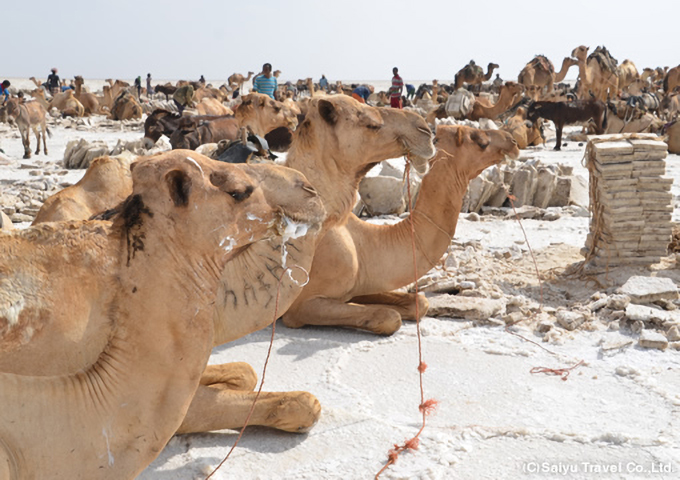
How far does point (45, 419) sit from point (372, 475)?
208 centimetres

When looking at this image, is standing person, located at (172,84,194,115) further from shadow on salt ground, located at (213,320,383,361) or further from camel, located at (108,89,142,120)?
shadow on salt ground, located at (213,320,383,361)

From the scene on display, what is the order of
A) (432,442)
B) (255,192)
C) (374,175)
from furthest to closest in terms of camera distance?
(374,175)
(432,442)
(255,192)

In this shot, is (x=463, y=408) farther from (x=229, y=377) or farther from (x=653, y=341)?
(x=653, y=341)

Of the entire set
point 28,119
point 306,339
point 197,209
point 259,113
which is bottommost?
point 306,339

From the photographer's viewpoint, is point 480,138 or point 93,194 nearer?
point 93,194

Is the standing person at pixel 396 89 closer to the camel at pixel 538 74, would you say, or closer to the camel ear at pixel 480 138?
the camel at pixel 538 74

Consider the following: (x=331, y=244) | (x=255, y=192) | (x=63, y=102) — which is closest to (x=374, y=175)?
(x=331, y=244)

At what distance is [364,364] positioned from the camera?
211 inches

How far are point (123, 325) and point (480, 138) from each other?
15.4ft

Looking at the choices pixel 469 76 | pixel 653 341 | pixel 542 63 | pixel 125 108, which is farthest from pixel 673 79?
pixel 653 341

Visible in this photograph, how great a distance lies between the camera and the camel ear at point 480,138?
6352 millimetres

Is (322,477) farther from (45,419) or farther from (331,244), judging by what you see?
(331,244)

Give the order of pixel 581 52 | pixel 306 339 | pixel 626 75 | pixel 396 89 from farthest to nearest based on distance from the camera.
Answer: pixel 626 75
pixel 581 52
pixel 396 89
pixel 306 339

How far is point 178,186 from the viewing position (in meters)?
2.21
